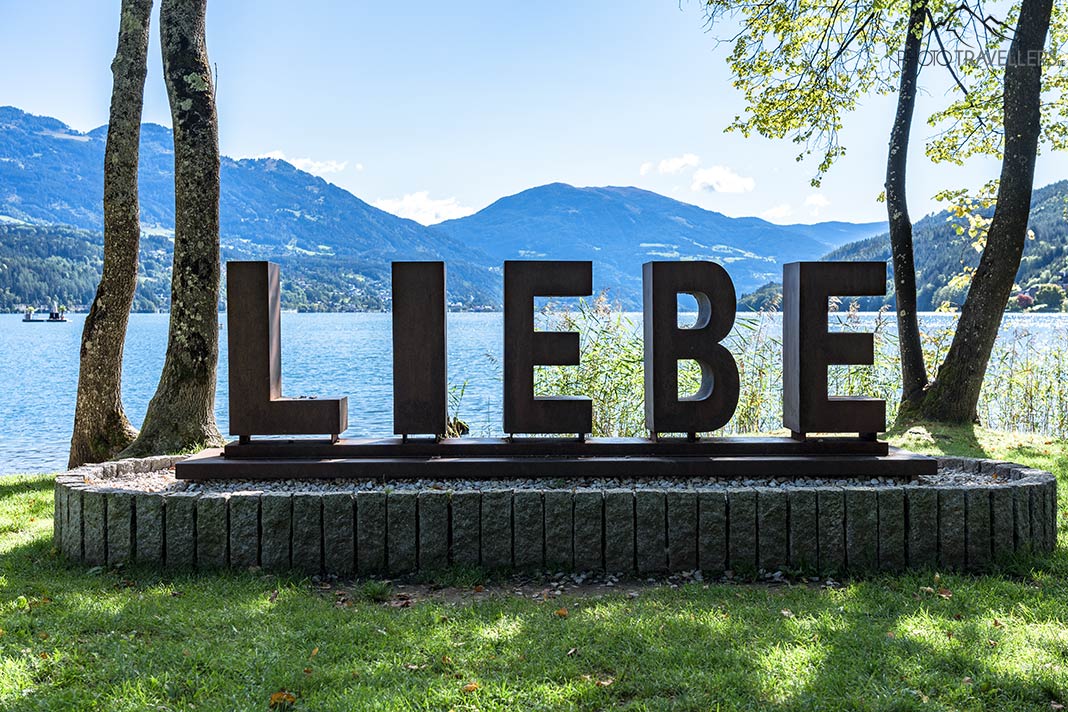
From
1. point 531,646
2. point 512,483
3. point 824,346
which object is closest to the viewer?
point 531,646

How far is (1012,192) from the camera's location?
27.7 feet

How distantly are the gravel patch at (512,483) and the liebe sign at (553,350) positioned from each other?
356mm

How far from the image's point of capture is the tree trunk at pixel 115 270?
287 inches

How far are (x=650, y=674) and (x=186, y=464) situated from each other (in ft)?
11.5

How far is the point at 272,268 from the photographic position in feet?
17.1

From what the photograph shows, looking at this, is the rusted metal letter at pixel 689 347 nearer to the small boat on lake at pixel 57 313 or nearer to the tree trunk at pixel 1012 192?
the tree trunk at pixel 1012 192

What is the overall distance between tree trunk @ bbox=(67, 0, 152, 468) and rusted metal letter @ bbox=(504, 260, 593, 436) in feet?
14.1

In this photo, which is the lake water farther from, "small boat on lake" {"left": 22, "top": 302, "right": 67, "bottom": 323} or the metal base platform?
"small boat on lake" {"left": 22, "top": 302, "right": 67, "bottom": 323}

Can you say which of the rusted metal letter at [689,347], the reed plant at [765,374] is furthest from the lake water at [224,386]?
the rusted metal letter at [689,347]

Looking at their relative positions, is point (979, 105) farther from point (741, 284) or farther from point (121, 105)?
point (741, 284)

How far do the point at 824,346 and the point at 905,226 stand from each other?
572cm

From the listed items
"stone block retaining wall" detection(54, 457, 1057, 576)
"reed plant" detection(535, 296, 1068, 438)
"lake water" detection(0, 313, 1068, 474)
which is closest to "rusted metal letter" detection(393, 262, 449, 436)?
"stone block retaining wall" detection(54, 457, 1057, 576)

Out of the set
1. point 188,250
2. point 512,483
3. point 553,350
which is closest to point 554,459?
point 512,483

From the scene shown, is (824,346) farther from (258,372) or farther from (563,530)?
(258,372)
